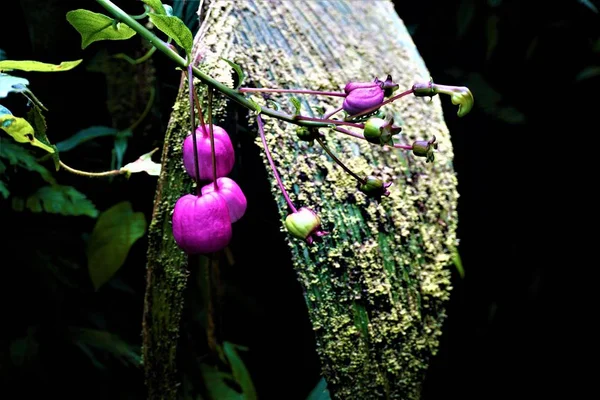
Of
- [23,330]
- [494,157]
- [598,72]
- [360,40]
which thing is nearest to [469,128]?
[494,157]

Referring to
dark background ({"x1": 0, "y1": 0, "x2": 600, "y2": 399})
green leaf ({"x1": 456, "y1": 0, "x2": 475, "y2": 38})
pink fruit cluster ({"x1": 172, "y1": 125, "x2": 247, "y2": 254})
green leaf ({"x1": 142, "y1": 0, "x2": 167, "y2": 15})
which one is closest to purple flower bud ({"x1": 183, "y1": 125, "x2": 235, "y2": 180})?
pink fruit cluster ({"x1": 172, "y1": 125, "x2": 247, "y2": 254})

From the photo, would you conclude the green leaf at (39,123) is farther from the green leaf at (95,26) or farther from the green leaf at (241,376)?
the green leaf at (241,376)

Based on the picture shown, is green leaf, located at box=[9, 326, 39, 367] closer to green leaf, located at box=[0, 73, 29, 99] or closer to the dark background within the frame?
the dark background

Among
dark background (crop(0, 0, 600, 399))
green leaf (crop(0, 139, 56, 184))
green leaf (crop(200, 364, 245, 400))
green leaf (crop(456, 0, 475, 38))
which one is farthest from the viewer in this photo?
green leaf (crop(456, 0, 475, 38))

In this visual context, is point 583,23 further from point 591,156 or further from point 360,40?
point 360,40

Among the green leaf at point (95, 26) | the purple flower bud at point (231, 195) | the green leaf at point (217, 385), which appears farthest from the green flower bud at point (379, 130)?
the green leaf at point (217, 385)

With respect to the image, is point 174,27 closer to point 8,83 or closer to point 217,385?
point 8,83

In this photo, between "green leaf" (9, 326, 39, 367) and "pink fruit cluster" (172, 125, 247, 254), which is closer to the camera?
"pink fruit cluster" (172, 125, 247, 254)
